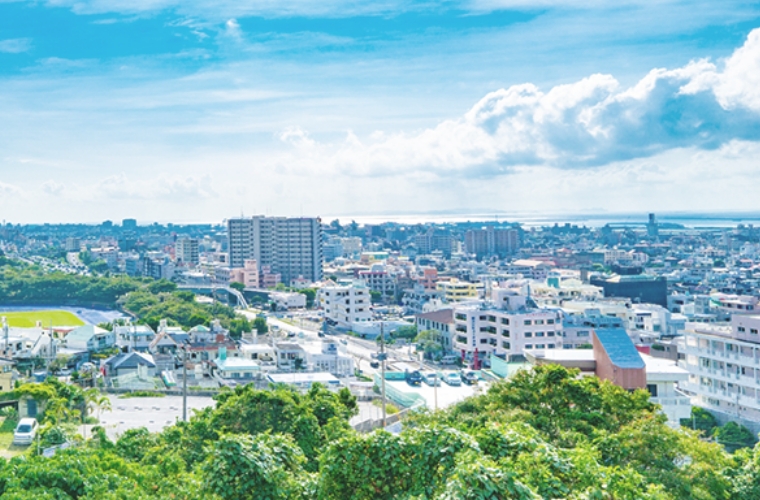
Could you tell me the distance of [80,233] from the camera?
516ft

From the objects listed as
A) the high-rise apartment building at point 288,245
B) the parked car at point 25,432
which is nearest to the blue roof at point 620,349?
the parked car at point 25,432

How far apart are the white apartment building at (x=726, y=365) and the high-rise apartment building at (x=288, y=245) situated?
157ft

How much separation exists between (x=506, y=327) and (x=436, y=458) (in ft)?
83.3

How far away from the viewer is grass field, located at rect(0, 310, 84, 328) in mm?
48500

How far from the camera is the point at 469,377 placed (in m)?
28.1

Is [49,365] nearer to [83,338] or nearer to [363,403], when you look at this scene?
[83,338]

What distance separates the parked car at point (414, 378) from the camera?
2563cm

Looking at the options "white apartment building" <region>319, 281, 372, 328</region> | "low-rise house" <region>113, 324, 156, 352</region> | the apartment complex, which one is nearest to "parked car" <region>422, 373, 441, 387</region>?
"low-rise house" <region>113, 324, 156, 352</region>

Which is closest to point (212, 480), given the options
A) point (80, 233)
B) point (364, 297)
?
point (364, 297)

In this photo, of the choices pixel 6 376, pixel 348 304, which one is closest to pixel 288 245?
pixel 348 304

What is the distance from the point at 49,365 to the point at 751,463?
82.5ft

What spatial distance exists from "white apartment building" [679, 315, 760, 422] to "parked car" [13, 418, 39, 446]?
54.2ft

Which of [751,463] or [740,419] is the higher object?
[751,463]

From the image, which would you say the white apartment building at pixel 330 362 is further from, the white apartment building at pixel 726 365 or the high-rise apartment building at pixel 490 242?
the high-rise apartment building at pixel 490 242
